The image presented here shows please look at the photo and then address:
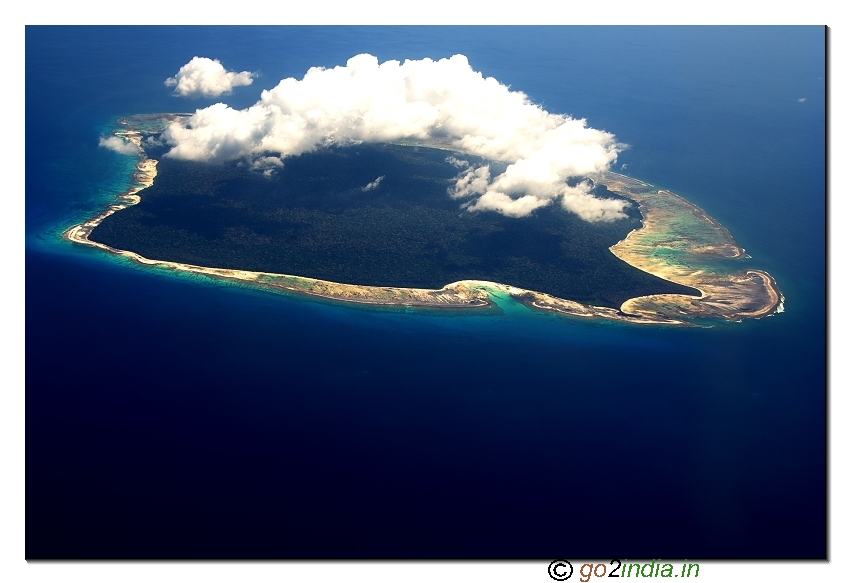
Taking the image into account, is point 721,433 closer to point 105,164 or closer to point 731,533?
point 731,533

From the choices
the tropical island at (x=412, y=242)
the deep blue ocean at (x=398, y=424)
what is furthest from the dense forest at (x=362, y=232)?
the deep blue ocean at (x=398, y=424)

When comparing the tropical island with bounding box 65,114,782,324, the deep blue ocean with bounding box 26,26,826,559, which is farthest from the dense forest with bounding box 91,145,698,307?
the deep blue ocean with bounding box 26,26,826,559

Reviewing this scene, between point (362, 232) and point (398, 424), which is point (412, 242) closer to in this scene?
point (362, 232)

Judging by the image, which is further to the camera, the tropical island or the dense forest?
the dense forest

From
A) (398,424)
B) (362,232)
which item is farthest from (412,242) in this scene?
(398,424)

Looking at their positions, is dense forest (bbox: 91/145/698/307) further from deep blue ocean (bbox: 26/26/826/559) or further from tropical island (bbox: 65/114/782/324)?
deep blue ocean (bbox: 26/26/826/559)

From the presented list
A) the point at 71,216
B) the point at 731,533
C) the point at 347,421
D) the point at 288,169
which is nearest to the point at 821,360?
the point at 731,533

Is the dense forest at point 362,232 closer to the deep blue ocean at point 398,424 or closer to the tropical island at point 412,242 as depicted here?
the tropical island at point 412,242
